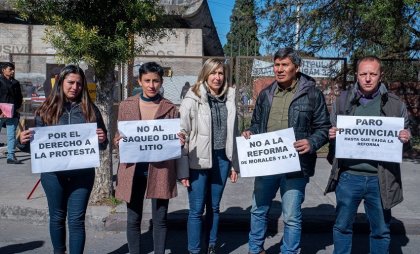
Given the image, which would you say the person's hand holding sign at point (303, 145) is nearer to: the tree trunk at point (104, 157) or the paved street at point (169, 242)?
the paved street at point (169, 242)

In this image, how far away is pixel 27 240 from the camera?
18.6 ft

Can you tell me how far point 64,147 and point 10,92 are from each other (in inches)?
238

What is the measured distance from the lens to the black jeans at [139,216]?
4.52 m

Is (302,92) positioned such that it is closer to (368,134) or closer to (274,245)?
(368,134)

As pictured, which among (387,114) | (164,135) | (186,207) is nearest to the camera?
(387,114)

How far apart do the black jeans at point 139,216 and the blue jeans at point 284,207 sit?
33.2 inches

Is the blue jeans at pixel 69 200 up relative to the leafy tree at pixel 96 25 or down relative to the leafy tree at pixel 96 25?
down

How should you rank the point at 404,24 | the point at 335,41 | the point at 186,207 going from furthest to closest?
1. the point at 335,41
2. the point at 404,24
3. the point at 186,207

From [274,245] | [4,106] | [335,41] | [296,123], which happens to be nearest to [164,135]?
[296,123]

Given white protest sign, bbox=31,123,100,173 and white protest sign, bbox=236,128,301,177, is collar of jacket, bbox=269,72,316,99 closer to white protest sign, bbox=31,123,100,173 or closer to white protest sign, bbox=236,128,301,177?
white protest sign, bbox=236,128,301,177

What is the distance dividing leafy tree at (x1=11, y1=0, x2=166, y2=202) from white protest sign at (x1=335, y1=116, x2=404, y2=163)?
284 centimetres

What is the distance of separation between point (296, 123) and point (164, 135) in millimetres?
1150

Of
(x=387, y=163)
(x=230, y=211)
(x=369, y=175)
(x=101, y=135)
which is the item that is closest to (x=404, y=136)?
(x=387, y=163)

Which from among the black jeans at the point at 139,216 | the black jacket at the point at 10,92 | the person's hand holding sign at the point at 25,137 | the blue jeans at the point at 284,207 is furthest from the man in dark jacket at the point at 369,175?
the black jacket at the point at 10,92
